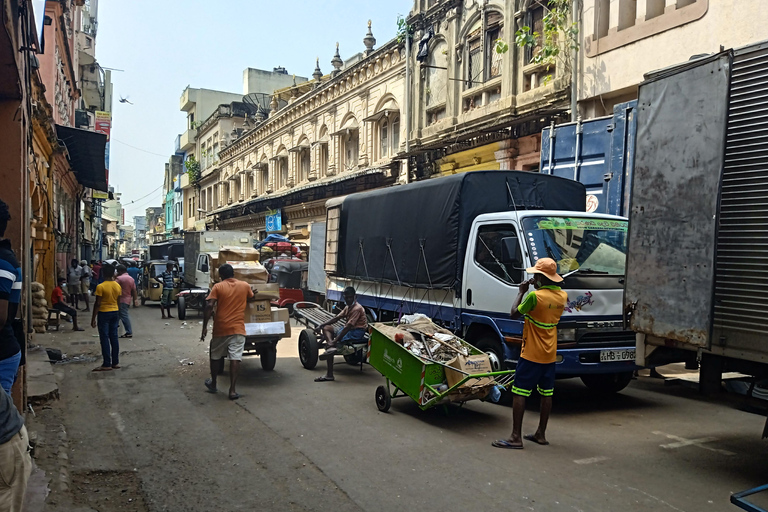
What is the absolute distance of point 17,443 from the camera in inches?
113

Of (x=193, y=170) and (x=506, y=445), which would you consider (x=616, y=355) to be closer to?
(x=506, y=445)

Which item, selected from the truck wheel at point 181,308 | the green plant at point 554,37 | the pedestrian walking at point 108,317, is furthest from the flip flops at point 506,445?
the truck wheel at point 181,308

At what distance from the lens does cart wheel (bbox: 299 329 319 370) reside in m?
10.2

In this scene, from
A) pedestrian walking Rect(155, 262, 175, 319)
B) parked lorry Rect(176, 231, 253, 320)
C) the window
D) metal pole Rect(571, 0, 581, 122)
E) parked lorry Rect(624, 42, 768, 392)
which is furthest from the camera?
parked lorry Rect(176, 231, 253, 320)

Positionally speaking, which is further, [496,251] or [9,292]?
[496,251]

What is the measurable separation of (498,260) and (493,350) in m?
1.17

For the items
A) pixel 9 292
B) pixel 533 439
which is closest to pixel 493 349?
pixel 533 439

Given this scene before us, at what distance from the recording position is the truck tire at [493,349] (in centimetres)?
763

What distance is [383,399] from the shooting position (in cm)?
746

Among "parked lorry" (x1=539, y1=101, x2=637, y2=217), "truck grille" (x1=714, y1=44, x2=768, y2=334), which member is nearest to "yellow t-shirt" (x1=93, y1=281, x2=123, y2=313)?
"truck grille" (x1=714, y1=44, x2=768, y2=334)

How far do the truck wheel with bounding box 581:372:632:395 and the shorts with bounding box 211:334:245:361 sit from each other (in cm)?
462

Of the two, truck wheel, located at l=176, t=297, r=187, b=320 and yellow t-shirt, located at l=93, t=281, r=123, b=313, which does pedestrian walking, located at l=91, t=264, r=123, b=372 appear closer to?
yellow t-shirt, located at l=93, t=281, r=123, b=313

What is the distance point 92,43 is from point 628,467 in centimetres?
4312

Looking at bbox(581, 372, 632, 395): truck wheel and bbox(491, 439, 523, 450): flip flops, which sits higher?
bbox(581, 372, 632, 395): truck wheel
